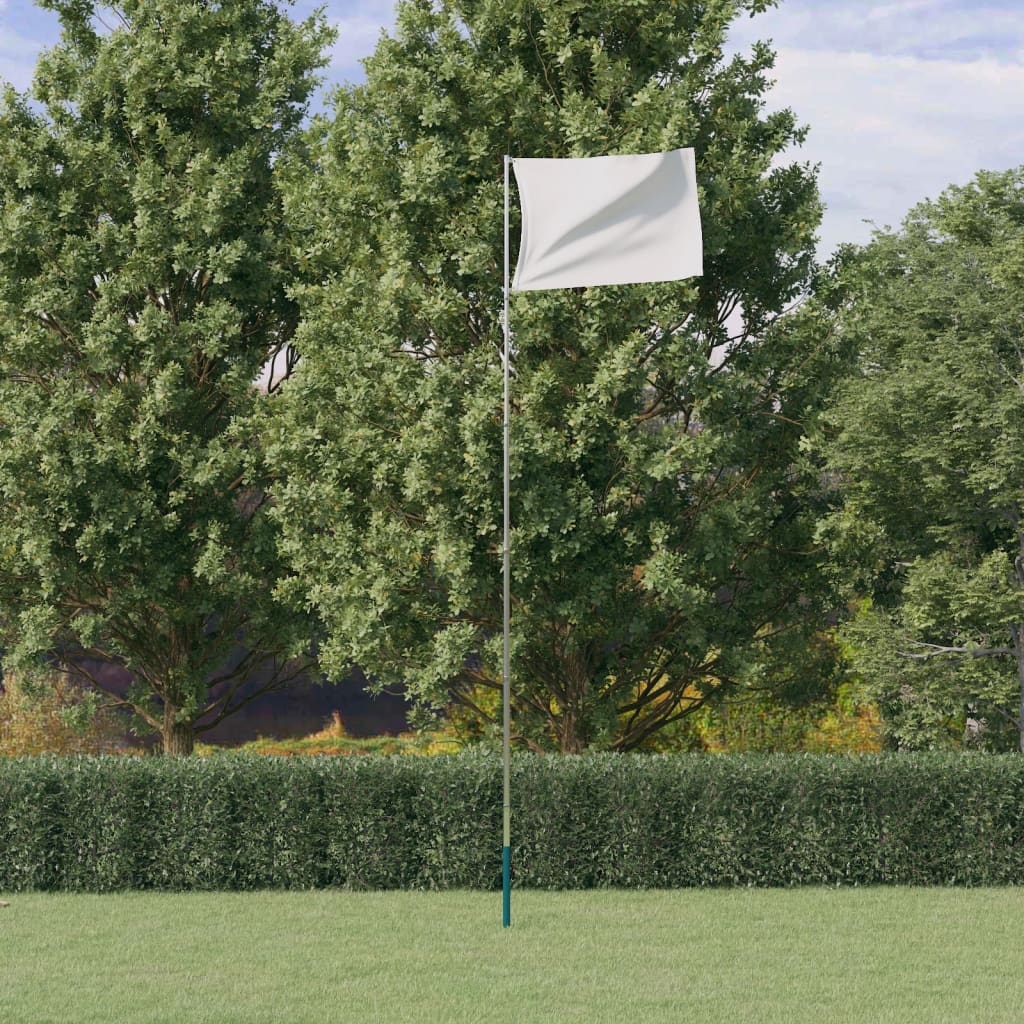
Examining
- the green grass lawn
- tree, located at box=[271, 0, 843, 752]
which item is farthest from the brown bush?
the green grass lawn

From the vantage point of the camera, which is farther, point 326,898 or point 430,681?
point 430,681

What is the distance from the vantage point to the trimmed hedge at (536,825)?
459 inches

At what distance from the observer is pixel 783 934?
388 inches

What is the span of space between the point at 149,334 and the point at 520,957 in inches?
354

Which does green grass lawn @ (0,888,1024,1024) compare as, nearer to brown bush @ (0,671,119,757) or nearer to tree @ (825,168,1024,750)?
tree @ (825,168,1024,750)

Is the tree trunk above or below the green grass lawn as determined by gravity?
above

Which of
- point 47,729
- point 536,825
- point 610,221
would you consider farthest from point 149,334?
point 47,729

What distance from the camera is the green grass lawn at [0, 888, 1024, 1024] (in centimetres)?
791

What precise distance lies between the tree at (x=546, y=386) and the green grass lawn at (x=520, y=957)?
283cm

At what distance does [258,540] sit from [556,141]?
5536 millimetres

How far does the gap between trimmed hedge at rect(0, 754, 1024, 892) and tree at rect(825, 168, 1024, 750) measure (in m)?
2.00

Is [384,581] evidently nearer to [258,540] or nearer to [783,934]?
[258,540]

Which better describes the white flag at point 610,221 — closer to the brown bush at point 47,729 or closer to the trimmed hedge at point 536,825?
the trimmed hedge at point 536,825

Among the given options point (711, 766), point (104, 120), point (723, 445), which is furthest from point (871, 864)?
point (104, 120)
